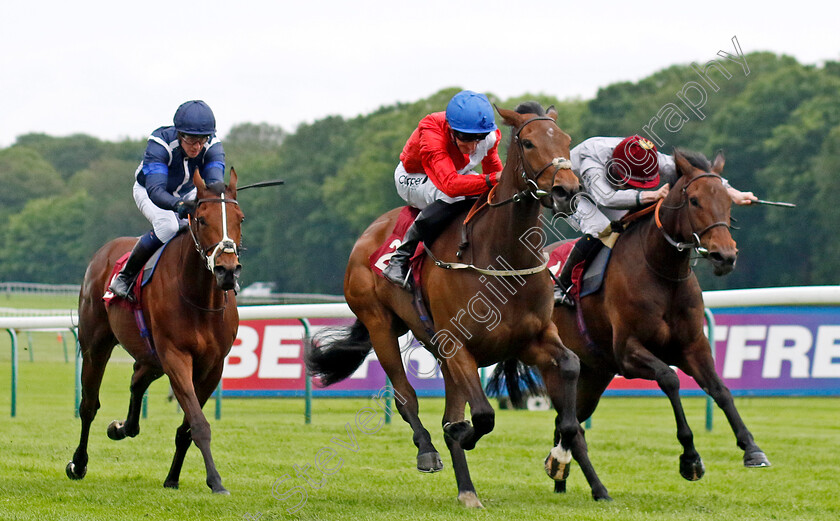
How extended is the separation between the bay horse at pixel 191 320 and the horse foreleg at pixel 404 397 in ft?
3.07

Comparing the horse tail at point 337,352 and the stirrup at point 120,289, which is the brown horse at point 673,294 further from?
the stirrup at point 120,289

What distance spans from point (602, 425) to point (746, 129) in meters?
35.5

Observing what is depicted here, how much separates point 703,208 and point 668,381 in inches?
37.6

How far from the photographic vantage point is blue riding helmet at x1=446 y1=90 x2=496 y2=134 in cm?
582

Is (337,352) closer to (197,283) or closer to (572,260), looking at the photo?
(197,283)

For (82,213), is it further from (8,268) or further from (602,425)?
(602,425)

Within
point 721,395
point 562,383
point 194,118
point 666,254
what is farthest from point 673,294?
point 194,118

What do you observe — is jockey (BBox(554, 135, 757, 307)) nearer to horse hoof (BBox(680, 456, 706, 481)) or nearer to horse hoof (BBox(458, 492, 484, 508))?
horse hoof (BBox(680, 456, 706, 481))

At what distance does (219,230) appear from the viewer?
20.2 feet

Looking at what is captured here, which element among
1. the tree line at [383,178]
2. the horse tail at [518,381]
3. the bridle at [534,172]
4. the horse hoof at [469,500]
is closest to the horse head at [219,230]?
the bridle at [534,172]

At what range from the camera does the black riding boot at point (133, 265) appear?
7082 millimetres

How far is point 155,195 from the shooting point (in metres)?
6.67

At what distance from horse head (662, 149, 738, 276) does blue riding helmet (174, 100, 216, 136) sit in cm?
275

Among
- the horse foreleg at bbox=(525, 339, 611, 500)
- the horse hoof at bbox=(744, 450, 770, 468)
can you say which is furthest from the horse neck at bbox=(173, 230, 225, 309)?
the horse hoof at bbox=(744, 450, 770, 468)
